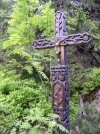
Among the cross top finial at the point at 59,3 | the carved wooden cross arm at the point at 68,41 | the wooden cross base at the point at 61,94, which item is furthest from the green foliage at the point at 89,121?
the cross top finial at the point at 59,3

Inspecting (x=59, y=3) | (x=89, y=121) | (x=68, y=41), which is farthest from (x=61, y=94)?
(x=59, y=3)

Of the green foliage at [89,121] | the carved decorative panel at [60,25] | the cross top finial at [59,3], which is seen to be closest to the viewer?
the green foliage at [89,121]

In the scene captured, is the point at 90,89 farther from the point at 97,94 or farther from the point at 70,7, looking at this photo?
the point at 70,7

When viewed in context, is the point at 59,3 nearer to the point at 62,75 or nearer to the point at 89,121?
the point at 62,75

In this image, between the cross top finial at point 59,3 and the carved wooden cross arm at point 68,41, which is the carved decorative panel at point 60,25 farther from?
the cross top finial at point 59,3

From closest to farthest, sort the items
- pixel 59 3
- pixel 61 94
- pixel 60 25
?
pixel 61 94, pixel 60 25, pixel 59 3

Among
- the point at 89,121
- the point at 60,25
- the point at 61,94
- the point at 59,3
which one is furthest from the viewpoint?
the point at 59,3

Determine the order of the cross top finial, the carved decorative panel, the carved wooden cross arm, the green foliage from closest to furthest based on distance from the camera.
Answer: the green foliage < the carved wooden cross arm < the carved decorative panel < the cross top finial

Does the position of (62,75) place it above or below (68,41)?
below

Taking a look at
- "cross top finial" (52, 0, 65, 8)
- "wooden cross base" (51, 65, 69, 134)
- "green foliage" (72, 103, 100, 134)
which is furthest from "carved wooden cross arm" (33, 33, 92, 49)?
"cross top finial" (52, 0, 65, 8)

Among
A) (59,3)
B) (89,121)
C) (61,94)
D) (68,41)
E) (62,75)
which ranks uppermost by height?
(59,3)

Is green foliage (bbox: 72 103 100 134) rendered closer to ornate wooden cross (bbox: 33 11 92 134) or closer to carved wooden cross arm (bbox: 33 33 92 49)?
ornate wooden cross (bbox: 33 11 92 134)

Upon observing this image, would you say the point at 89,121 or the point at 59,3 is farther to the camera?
the point at 59,3

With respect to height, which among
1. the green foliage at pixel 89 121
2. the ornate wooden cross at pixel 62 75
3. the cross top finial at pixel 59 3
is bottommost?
the green foliage at pixel 89 121
